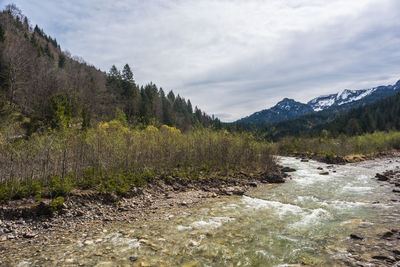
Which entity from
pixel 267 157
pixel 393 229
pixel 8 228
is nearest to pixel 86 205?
pixel 8 228

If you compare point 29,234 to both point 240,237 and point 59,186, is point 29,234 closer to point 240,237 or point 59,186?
point 59,186

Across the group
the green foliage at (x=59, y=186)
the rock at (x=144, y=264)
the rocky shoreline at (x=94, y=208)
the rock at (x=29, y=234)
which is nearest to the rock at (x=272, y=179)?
the rocky shoreline at (x=94, y=208)

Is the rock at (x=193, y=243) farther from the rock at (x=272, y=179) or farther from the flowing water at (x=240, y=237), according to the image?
the rock at (x=272, y=179)

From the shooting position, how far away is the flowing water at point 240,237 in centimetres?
487

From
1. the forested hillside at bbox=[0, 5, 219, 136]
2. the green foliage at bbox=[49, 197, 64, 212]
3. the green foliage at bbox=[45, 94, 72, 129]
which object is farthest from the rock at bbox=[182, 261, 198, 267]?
the green foliage at bbox=[45, 94, 72, 129]

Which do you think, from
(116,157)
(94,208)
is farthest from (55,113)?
(94,208)

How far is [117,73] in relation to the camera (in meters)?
59.7

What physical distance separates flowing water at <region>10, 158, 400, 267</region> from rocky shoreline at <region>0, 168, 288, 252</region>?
1062mm

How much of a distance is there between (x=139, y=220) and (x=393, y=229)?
8523 millimetres

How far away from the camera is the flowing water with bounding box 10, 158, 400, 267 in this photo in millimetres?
4867

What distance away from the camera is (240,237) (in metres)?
6.05

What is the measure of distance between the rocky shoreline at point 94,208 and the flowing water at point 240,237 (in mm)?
1062

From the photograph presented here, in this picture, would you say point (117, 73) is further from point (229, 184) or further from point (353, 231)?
point (353, 231)

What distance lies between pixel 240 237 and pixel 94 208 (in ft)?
19.2
